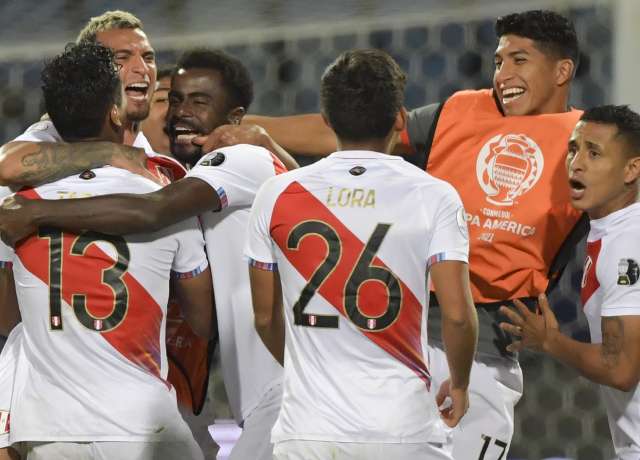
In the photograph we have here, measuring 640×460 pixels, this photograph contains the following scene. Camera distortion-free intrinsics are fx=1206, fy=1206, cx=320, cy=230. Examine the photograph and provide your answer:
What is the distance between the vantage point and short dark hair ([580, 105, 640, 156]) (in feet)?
9.51

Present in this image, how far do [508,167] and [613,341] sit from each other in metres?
0.56

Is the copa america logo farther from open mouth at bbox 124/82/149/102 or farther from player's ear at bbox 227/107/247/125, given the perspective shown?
open mouth at bbox 124/82/149/102

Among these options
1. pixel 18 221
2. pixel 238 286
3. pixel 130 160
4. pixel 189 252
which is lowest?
pixel 238 286

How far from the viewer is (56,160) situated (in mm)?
2658

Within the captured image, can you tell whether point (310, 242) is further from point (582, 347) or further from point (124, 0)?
point (124, 0)

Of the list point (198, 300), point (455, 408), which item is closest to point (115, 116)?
point (198, 300)

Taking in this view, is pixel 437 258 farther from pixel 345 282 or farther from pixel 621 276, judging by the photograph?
pixel 621 276

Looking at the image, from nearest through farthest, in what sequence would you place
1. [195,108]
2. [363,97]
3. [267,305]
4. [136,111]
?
Answer: [363,97], [267,305], [195,108], [136,111]

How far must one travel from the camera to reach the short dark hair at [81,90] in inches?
105

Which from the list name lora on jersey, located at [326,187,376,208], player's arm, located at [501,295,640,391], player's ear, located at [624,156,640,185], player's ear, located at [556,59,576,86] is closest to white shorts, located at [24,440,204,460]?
name lora on jersey, located at [326,187,376,208]

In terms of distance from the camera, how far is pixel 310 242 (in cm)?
245

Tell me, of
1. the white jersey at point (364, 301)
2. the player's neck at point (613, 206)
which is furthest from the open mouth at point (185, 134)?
the player's neck at point (613, 206)

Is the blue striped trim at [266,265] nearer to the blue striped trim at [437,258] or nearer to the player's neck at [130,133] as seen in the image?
the blue striped trim at [437,258]

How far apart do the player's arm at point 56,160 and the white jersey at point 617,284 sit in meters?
1.09
